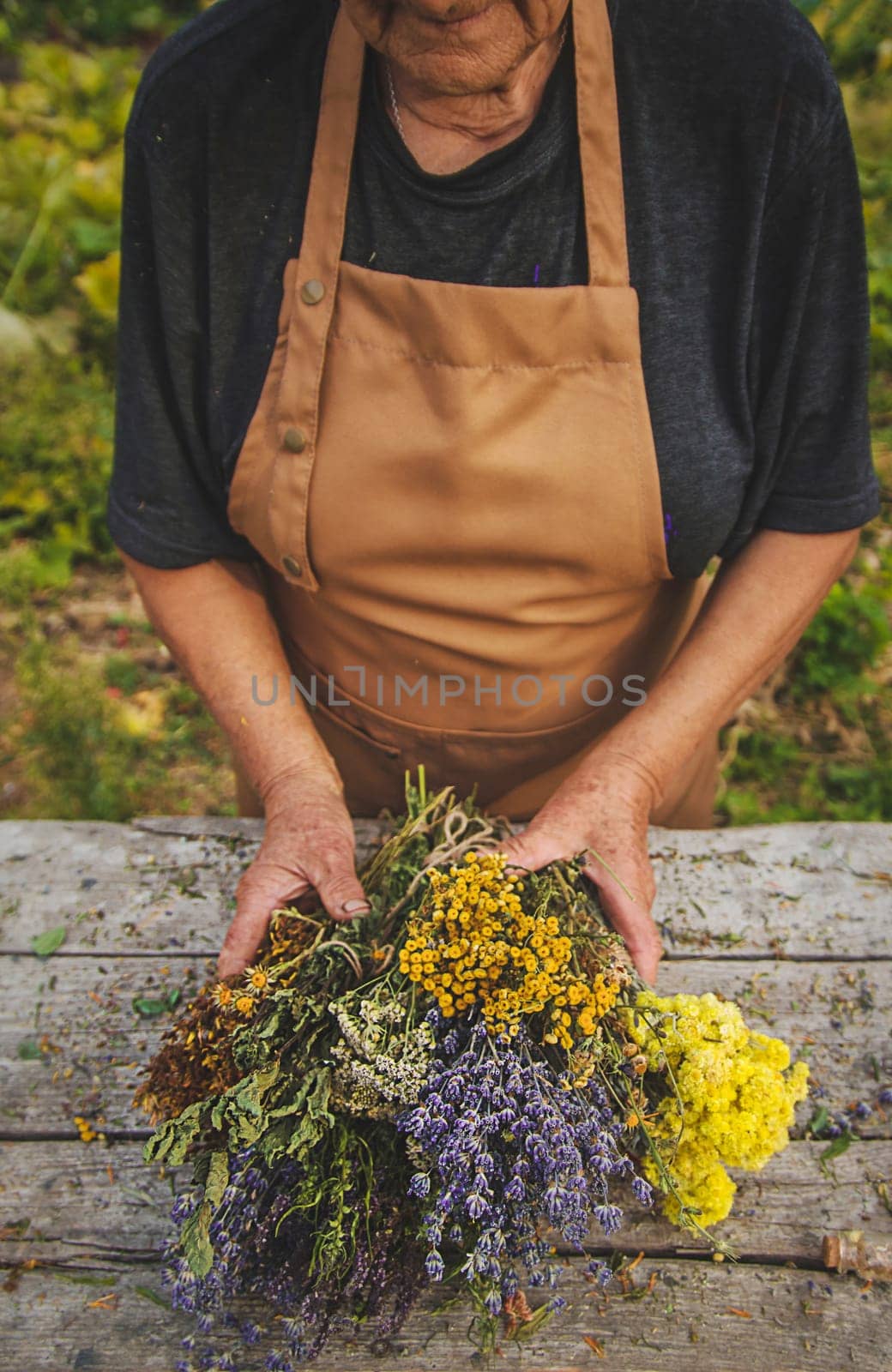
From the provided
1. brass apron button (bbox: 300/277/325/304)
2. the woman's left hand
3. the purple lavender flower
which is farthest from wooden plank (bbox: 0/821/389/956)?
brass apron button (bbox: 300/277/325/304)

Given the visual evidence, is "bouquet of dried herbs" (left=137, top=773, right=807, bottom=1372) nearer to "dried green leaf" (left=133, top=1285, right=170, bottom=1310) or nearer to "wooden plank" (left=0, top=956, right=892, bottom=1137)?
"dried green leaf" (left=133, top=1285, right=170, bottom=1310)

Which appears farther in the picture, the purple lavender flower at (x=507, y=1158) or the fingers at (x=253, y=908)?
the fingers at (x=253, y=908)

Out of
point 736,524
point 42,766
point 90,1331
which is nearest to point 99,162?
point 42,766

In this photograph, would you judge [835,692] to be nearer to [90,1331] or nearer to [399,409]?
[399,409]

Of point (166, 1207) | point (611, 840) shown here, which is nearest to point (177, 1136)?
point (166, 1207)

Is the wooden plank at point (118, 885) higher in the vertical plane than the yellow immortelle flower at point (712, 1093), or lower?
higher

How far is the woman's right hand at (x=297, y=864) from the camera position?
1.52 meters

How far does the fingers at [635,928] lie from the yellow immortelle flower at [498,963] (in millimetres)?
201

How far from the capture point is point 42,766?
3197 millimetres

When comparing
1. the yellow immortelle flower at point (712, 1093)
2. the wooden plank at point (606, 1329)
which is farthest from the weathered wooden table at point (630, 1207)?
the yellow immortelle flower at point (712, 1093)

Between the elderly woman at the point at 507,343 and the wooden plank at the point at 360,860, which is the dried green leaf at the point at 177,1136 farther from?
the wooden plank at the point at 360,860

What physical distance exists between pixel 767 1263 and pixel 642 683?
100 centimetres

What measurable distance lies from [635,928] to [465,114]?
120cm

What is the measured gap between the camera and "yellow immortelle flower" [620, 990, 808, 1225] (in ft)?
4.12
